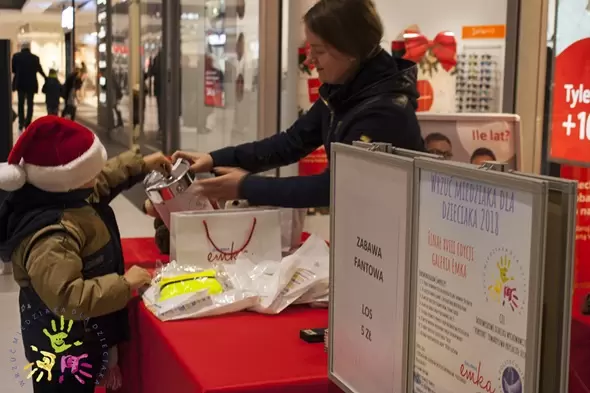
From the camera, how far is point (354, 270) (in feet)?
4.71

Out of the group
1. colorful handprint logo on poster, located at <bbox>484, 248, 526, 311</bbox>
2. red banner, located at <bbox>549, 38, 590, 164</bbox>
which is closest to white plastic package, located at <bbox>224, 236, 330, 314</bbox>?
colorful handprint logo on poster, located at <bbox>484, 248, 526, 311</bbox>

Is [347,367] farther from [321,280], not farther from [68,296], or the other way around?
[68,296]

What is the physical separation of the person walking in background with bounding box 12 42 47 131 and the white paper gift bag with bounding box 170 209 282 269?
11877 mm

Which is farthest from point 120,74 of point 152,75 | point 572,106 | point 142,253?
point 572,106

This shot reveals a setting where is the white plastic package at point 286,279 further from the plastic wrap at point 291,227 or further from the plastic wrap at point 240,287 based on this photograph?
the plastic wrap at point 291,227

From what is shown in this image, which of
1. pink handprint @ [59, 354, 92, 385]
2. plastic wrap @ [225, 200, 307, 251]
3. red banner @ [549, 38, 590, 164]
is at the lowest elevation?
pink handprint @ [59, 354, 92, 385]

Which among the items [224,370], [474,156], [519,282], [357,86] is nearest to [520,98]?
[474,156]

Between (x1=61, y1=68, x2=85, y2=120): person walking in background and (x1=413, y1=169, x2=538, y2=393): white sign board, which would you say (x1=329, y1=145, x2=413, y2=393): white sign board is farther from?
(x1=61, y1=68, x2=85, y2=120): person walking in background

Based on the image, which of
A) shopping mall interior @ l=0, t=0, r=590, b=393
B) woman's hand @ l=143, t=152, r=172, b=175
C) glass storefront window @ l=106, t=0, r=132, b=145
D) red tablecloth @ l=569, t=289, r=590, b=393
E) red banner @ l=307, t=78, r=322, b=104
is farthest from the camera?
glass storefront window @ l=106, t=0, r=132, b=145

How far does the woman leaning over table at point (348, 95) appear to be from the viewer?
2.13 meters

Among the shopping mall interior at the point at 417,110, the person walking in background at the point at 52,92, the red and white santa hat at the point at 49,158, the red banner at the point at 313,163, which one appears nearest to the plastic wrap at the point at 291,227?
the shopping mall interior at the point at 417,110

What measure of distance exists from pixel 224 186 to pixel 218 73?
164 inches

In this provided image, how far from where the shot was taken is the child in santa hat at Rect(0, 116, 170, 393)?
200 cm

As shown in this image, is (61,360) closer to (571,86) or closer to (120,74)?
(571,86)
